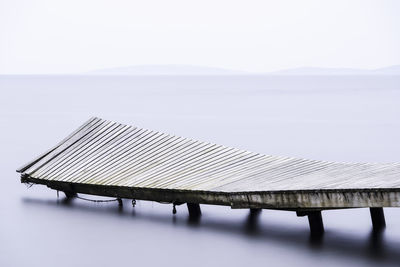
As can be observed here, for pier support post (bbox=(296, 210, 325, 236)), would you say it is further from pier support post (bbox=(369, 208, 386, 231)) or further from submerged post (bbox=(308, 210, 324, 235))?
pier support post (bbox=(369, 208, 386, 231))

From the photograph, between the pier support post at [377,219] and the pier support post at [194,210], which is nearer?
the pier support post at [377,219]

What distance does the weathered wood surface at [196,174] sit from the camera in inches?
368

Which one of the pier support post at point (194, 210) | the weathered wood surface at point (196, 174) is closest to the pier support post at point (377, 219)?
the weathered wood surface at point (196, 174)

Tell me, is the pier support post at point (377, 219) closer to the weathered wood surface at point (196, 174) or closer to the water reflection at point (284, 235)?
the water reflection at point (284, 235)

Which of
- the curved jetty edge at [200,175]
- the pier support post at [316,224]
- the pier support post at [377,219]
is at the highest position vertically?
the curved jetty edge at [200,175]

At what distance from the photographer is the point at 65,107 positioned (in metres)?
49.7

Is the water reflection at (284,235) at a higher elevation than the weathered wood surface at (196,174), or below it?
below

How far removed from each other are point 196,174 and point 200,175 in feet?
0.32

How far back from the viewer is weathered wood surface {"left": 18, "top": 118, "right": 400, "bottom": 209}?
9.34 m

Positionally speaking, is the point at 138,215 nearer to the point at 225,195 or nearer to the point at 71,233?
the point at 71,233

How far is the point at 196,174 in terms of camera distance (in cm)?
1141

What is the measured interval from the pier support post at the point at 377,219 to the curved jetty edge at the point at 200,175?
1 centimetres

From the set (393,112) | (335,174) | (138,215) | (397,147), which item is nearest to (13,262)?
(138,215)

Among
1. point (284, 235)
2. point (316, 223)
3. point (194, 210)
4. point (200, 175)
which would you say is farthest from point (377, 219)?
point (194, 210)
